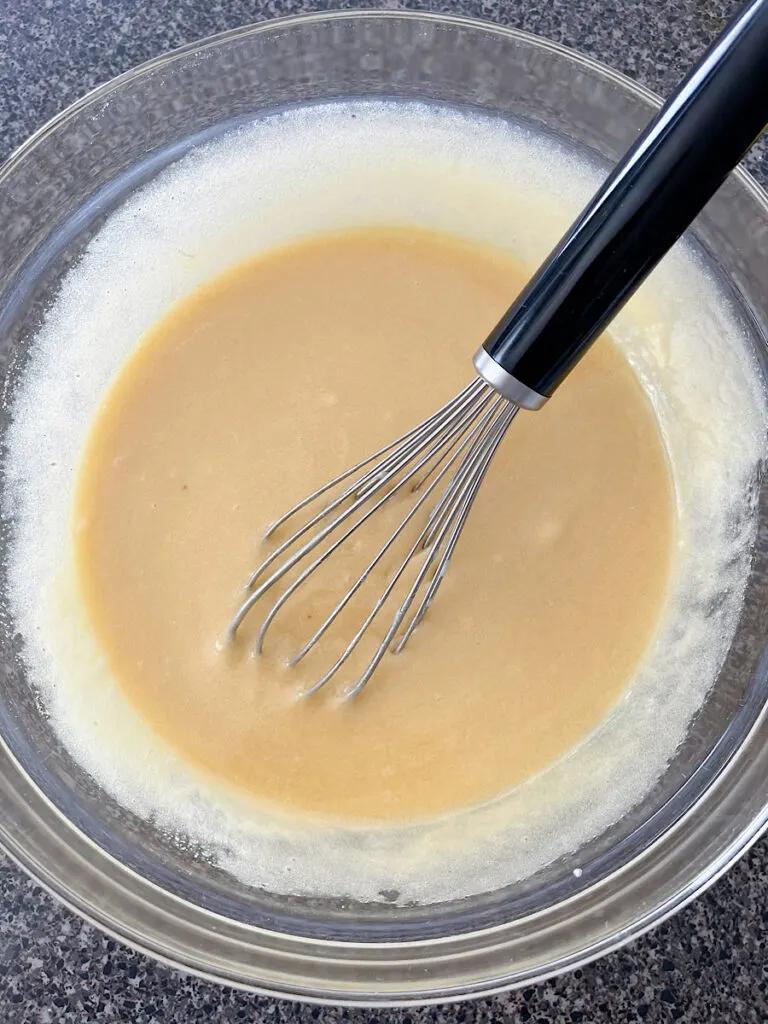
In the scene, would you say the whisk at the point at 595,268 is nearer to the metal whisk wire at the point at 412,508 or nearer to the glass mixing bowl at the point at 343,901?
the metal whisk wire at the point at 412,508

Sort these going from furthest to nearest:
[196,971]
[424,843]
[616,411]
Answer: [616,411], [424,843], [196,971]

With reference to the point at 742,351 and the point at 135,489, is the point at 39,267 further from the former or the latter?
the point at 742,351

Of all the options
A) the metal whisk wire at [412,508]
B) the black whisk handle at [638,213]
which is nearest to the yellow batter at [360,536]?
the metal whisk wire at [412,508]

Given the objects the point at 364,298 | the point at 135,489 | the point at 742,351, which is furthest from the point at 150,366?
the point at 742,351

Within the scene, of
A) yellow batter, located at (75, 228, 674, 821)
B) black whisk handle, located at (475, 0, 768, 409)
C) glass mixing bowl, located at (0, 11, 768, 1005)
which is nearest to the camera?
black whisk handle, located at (475, 0, 768, 409)

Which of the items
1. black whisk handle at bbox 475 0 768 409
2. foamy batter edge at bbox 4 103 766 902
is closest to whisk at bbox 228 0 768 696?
black whisk handle at bbox 475 0 768 409

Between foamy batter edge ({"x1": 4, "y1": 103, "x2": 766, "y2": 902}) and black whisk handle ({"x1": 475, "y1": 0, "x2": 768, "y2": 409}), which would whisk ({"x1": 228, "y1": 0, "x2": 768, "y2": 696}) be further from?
foamy batter edge ({"x1": 4, "y1": 103, "x2": 766, "y2": 902})

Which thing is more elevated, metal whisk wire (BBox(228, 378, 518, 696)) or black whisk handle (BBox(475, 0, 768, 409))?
black whisk handle (BBox(475, 0, 768, 409))
